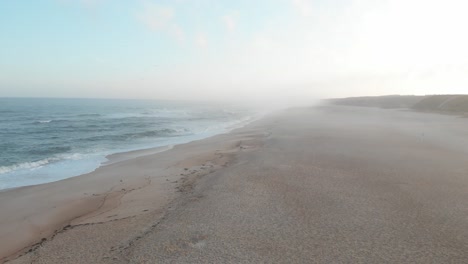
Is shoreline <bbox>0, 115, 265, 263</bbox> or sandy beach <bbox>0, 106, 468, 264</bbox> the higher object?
sandy beach <bbox>0, 106, 468, 264</bbox>

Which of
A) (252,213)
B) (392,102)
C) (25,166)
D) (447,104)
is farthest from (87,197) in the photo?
(392,102)

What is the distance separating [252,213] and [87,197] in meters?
7.01

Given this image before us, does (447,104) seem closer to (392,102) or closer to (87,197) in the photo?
(392,102)

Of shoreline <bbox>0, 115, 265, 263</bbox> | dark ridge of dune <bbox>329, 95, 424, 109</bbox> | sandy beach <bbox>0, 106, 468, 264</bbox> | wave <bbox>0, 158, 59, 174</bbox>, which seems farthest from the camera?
dark ridge of dune <bbox>329, 95, 424, 109</bbox>

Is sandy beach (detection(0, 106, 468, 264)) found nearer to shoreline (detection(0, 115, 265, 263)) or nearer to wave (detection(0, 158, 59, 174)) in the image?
shoreline (detection(0, 115, 265, 263))

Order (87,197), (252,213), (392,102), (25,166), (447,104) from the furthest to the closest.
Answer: (392,102) → (447,104) → (25,166) → (87,197) → (252,213)

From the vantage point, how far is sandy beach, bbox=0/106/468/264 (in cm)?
691

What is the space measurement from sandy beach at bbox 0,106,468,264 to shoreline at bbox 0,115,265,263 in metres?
0.05

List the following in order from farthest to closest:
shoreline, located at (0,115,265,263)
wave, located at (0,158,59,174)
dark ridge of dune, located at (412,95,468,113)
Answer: dark ridge of dune, located at (412,95,468,113)
wave, located at (0,158,59,174)
shoreline, located at (0,115,265,263)

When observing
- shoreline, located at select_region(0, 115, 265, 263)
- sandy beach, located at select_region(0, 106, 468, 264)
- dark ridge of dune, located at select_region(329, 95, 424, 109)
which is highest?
dark ridge of dune, located at select_region(329, 95, 424, 109)

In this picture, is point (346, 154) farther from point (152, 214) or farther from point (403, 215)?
point (152, 214)

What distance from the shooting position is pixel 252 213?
902 cm

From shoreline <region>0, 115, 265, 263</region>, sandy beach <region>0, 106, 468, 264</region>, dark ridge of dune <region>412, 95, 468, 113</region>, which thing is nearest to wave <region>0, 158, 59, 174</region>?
shoreline <region>0, 115, 265, 263</region>

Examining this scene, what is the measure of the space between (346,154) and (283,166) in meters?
5.07
